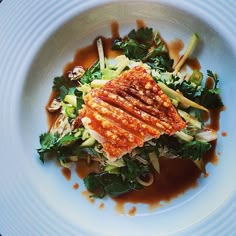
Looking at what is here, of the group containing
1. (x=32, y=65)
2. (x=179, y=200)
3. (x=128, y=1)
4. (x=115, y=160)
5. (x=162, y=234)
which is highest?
(x=128, y=1)

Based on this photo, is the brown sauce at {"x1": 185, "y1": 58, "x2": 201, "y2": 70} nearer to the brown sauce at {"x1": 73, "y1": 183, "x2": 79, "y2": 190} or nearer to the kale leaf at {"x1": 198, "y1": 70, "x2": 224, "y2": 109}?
the kale leaf at {"x1": 198, "y1": 70, "x2": 224, "y2": 109}

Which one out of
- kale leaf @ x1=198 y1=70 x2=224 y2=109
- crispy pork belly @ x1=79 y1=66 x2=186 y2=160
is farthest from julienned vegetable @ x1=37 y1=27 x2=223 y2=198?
crispy pork belly @ x1=79 y1=66 x2=186 y2=160

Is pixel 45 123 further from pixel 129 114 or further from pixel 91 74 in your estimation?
pixel 129 114

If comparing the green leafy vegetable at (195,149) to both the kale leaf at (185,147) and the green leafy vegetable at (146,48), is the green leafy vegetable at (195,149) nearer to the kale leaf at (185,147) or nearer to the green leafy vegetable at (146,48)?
the kale leaf at (185,147)

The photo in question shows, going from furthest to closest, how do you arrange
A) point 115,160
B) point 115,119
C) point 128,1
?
point 128,1 < point 115,160 < point 115,119

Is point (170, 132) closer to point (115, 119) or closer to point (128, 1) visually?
point (115, 119)

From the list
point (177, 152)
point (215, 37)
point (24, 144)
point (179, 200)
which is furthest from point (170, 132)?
point (24, 144)

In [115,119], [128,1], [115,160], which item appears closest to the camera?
[115,119]
